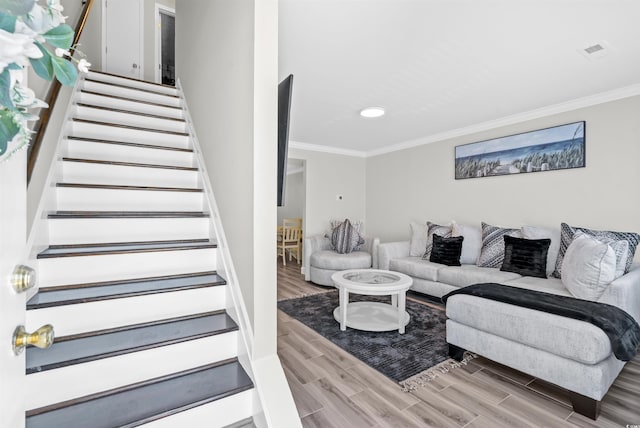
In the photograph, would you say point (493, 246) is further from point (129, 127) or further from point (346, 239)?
point (129, 127)

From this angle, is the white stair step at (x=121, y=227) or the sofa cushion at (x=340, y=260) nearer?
the white stair step at (x=121, y=227)

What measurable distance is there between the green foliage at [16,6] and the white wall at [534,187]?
423 centimetres

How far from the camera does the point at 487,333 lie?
2.10 meters

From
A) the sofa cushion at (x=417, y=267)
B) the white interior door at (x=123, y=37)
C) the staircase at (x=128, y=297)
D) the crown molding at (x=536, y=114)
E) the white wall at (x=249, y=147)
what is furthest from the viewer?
the white interior door at (x=123, y=37)

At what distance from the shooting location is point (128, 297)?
5.12 ft

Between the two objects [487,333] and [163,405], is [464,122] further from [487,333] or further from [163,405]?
[163,405]

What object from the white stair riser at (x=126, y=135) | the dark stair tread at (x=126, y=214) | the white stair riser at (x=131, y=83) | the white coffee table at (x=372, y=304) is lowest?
the white coffee table at (x=372, y=304)

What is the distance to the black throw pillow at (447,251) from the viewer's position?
3748mm

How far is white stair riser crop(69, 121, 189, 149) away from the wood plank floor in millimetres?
2199

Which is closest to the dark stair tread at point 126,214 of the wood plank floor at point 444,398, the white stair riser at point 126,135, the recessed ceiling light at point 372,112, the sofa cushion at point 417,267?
the white stair riser at point 126,135

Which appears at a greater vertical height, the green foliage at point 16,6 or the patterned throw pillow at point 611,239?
the green foliage at point 16,6

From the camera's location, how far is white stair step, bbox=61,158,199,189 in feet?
6.73

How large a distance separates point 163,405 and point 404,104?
11.0 feet

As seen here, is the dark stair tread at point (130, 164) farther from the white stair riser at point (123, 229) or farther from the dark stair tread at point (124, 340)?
the dark stair tread at point (124, 340)
